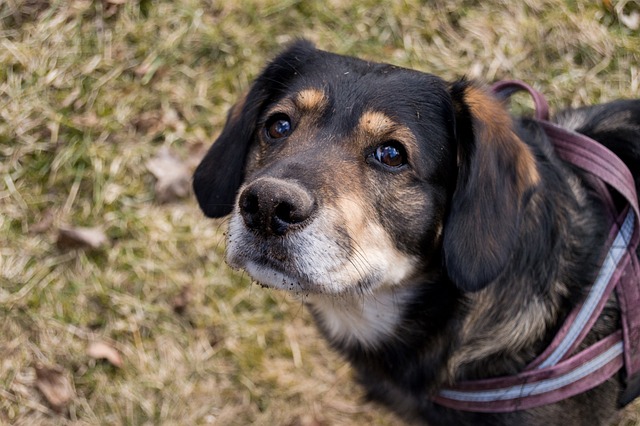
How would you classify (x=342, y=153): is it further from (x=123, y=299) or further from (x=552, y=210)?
(x=123, y=299)

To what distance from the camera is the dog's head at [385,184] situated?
2.49 metres

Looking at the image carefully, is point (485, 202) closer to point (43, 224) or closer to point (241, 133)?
point (241, 133)

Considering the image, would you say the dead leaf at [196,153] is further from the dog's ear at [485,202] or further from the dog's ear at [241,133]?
the dog's ear at [485,202]

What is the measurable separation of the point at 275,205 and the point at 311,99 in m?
0.64

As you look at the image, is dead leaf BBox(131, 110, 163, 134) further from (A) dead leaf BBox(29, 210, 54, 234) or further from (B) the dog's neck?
(B) the dog's neck

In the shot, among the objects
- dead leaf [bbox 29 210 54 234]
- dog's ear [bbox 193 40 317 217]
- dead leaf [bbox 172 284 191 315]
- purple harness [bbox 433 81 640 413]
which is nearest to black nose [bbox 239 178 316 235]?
dog's ear [bbox 193 40 317 217]

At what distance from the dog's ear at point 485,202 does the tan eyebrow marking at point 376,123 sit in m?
0.30

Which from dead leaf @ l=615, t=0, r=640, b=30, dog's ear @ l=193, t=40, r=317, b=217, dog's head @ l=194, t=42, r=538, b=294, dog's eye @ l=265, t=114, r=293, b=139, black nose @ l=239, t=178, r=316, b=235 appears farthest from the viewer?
dead leaf @ l=615, t=0, r=640, b=30

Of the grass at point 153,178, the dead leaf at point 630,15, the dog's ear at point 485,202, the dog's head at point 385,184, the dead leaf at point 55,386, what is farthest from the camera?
the dead leaf at point 630,15

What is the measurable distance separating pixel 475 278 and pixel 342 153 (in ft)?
2.12

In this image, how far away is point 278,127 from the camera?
9.68ft

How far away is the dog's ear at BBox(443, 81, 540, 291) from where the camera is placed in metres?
2.62

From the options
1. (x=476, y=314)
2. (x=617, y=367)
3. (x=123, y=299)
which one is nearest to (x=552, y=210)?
(x=476, y=314)

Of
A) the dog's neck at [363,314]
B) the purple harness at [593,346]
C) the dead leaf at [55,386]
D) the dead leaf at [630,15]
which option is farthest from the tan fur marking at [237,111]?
the dead leaf at [630,15]
